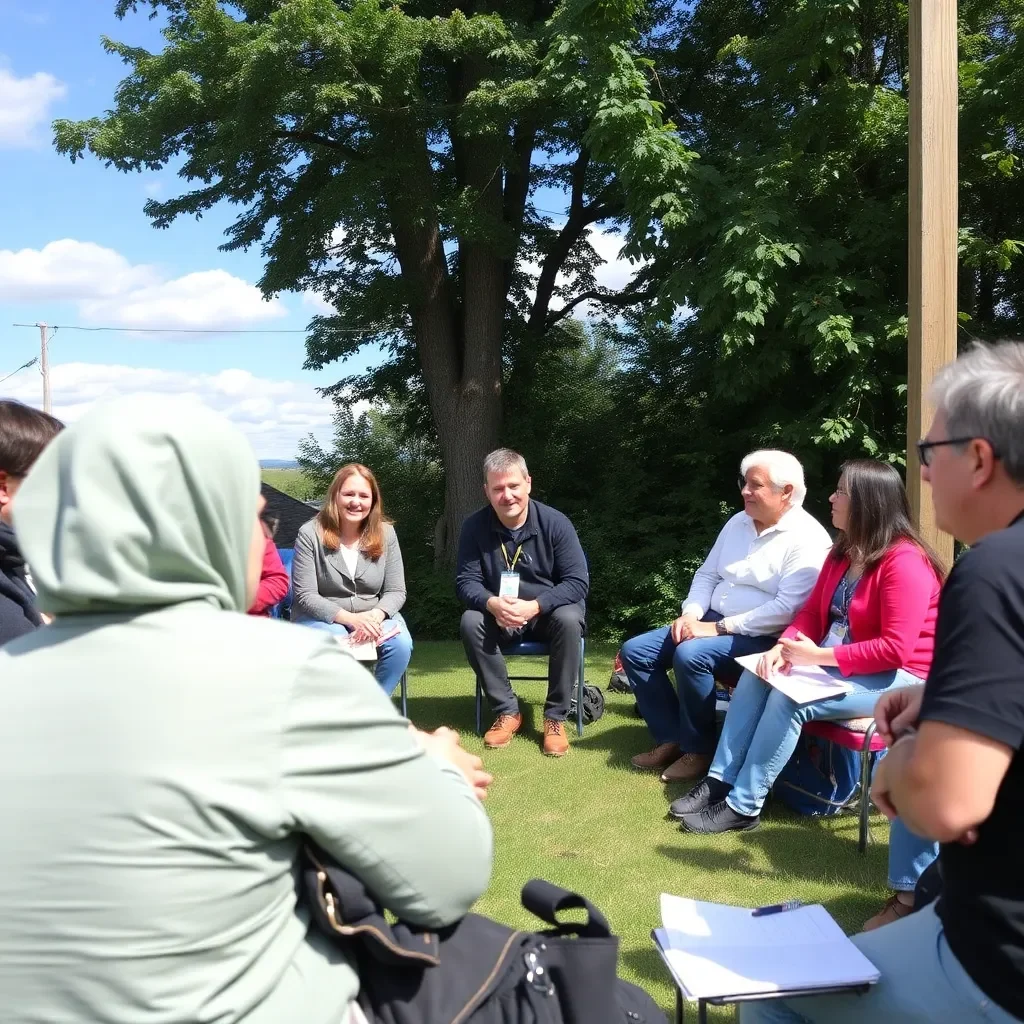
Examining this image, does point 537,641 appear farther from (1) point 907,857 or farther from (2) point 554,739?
(1) point 907,857

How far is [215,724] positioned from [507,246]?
34.8 ft

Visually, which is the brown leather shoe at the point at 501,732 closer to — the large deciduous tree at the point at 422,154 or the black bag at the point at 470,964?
the black bag at the point at 470,964

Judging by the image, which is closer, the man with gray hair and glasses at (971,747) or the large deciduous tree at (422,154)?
the man with gray hair and glasses at (971,747)

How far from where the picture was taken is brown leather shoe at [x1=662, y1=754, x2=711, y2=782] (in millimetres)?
4527

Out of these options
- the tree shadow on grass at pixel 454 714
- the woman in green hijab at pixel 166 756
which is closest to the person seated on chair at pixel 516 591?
the tree shadow on grass at pixel 454 714

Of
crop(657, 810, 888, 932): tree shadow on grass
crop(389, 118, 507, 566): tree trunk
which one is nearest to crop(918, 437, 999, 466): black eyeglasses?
crop(657, 810, 888, 932): tree shadow on grass

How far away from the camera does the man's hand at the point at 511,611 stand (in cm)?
521

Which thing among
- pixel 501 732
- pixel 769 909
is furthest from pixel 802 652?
pixel 501 732

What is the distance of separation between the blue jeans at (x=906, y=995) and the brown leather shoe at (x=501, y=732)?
3455mm

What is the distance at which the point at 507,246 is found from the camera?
11141 mm

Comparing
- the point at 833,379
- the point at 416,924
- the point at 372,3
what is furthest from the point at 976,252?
the point at 416,924

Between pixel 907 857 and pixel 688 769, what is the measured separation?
169 centimetres

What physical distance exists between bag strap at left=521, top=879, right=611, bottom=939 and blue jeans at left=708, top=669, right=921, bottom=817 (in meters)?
2.39

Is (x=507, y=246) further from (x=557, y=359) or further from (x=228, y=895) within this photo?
(x=228, y=895)
